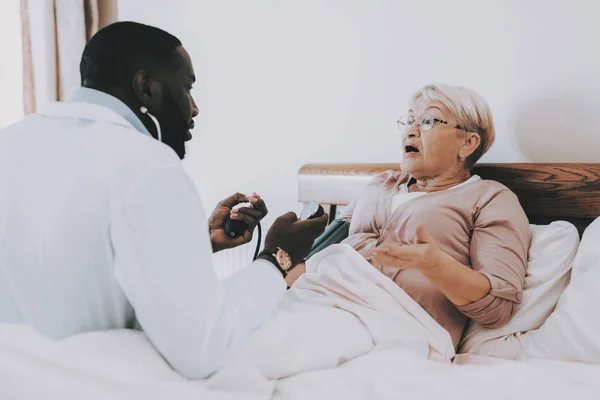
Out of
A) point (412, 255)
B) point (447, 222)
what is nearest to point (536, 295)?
point (447, 222)

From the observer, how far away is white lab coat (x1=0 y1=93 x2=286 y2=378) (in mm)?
671

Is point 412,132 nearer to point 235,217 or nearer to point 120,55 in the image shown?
point 235,217

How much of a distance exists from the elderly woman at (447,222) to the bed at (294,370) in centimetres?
11

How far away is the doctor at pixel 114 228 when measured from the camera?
674 mm

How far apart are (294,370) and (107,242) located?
1.16 ft

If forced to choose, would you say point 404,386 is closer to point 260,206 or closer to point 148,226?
point 148,226

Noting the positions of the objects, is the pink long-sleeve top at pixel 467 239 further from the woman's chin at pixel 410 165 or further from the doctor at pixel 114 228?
the doctor at pixel 114 228

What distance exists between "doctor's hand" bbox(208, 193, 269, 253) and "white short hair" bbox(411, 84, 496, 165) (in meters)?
0.54

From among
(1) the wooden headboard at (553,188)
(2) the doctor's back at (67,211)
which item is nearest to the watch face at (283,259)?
(2) the doctor's back at (67,211)

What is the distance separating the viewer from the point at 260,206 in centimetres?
125

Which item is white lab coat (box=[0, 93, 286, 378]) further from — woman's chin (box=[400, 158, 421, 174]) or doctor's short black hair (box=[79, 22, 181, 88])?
woman's chin (box=[400, 158, 421, 174])

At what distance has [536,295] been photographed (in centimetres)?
112

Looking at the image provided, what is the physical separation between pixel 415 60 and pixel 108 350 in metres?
1.34

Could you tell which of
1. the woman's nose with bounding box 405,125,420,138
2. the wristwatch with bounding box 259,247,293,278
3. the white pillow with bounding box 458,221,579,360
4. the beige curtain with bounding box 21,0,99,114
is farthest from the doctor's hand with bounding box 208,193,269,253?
the beige curtain with bounding box 21,0,99,114
